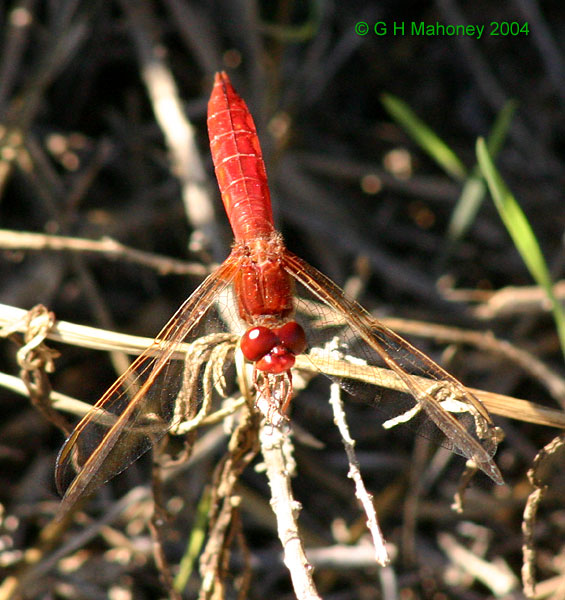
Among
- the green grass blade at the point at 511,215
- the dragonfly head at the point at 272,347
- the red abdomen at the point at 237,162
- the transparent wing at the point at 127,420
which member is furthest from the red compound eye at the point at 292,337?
the green grass blade at the point at 511,215

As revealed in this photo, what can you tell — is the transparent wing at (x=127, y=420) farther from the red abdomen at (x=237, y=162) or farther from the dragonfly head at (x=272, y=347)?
the red abdomen at (x=237, y=162)

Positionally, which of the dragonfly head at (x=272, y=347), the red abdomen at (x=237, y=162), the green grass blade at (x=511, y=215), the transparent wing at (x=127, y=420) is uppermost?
the red abdomen at (x=237, y=162)

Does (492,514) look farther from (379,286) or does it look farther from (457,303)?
(379,286)

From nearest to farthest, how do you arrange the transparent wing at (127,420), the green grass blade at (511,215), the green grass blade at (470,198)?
1. the transparent wing at (127,420)
2. the green grass blade at (511,215)
3. the green grass blade at (470,198)

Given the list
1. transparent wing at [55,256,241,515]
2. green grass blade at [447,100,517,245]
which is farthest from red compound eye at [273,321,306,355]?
green grass blade at [447,100,517,245]

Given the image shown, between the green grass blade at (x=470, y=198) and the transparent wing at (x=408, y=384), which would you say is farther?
the green grass blade at (x=470, y=198)

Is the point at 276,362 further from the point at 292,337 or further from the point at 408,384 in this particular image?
the point at 408,384
